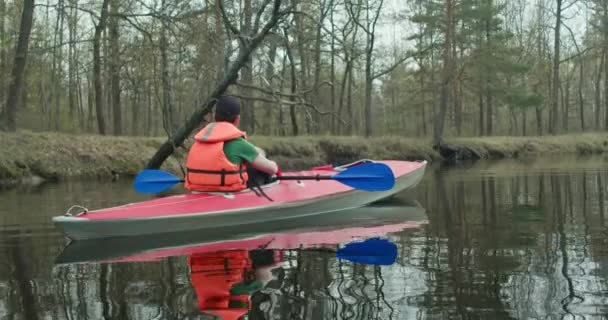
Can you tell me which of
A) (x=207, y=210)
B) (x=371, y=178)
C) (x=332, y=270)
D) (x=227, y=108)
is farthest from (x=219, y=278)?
(x=371, y=178)

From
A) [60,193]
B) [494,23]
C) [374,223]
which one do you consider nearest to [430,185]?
[374,223]

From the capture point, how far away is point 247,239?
4.91 metres

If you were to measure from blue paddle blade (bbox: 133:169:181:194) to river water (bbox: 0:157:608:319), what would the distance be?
3.17 ft

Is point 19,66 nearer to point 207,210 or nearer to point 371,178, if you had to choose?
point 207,210

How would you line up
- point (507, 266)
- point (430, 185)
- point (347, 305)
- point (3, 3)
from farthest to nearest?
point (3, 3) < point (430, 185) < point (507, 266) < point (347, 305)

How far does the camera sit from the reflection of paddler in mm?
2810

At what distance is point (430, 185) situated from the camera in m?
10.1

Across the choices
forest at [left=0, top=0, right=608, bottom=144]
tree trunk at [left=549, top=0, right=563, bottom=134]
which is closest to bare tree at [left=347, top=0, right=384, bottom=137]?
forest at [left=0, top=0, right=608, bottom=144]

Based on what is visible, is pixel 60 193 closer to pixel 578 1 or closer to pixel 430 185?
pixel 430 185

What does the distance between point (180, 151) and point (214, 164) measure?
9287 millimetres

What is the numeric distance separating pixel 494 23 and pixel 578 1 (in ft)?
11.4

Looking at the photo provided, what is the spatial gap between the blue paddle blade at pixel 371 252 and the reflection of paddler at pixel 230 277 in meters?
0.48

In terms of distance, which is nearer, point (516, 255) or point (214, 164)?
point (516, 255)

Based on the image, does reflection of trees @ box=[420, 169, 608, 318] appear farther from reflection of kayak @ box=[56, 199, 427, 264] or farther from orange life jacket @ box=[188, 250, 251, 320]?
orange life jacket @ box=[188, 250, 251, 320]
